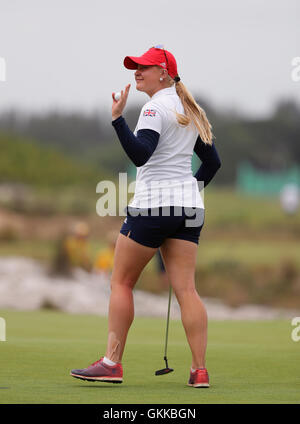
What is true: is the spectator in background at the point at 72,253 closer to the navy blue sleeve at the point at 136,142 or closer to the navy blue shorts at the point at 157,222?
the navy blue shorts at the point at 157,222

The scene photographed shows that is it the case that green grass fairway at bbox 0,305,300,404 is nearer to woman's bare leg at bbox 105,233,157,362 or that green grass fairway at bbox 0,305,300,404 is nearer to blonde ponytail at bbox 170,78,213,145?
woman's bare leg at bbox 105,233,157,362

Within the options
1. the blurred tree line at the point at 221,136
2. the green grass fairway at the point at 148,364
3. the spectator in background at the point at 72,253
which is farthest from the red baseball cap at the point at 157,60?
the blurred tree line at the point at 221,136

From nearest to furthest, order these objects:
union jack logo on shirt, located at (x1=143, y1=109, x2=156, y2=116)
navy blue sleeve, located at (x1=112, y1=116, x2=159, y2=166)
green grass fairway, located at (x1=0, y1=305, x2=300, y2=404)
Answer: green grass fairway, located at (x1=0, y1=305, x2=300, y2=404)
navy blue sleeve, located at (x1=112, y1=116, x2=159, y2=166)
union jack logo on shirt, located at (x1=143, y1=109, x2=156, y2=116)

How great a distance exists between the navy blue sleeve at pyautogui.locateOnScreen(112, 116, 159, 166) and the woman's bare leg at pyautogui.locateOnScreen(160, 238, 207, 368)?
62 centimetres

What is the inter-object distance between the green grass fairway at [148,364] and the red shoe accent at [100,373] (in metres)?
0.06

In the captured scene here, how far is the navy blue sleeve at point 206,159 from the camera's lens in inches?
241

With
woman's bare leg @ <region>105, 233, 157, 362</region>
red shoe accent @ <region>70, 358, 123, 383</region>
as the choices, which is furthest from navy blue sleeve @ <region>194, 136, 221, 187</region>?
red shoe accent @ <region>70, 358, 123, 383</region>

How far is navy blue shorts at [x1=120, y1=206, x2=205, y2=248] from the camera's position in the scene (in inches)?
224

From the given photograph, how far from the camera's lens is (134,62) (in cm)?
586

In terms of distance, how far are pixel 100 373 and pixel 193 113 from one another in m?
1.71

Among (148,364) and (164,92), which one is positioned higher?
(164,92)

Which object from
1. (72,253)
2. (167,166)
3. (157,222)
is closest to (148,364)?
(157,222)

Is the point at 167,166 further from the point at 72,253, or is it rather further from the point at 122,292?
the point at 72,253
